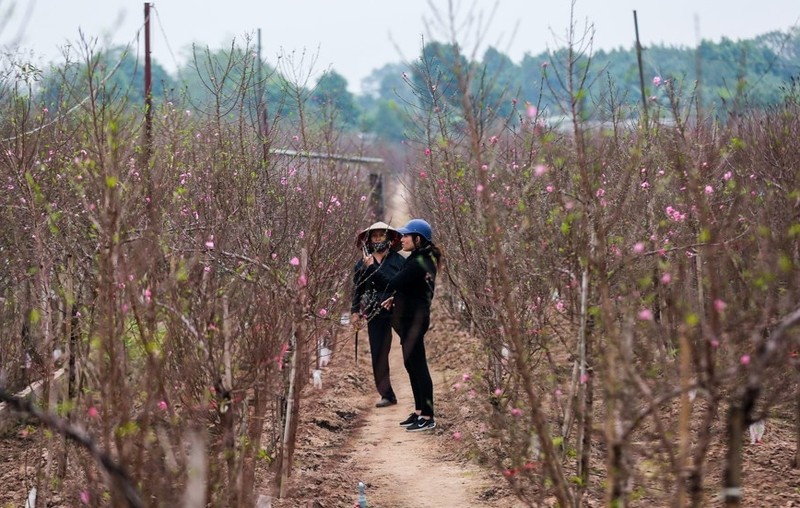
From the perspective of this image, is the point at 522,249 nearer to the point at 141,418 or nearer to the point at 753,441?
the point at 753,441

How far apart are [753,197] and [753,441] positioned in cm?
258

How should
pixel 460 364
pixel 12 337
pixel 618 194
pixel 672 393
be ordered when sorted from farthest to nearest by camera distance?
pixel 460 364 → pixel 12 337 → pixel 618 194 → pixel 672 393

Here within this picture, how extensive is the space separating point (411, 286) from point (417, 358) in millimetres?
620

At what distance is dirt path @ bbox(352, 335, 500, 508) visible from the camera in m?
7.60

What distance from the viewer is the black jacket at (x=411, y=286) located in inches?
368

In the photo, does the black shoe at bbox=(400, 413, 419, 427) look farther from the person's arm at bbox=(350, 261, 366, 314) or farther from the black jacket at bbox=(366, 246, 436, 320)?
the person's arm at bbox=(350, 261, 366, 314)

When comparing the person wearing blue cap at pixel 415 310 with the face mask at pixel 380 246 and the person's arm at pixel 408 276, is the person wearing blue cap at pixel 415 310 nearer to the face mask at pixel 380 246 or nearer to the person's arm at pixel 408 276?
the person's arm at pixel 408 276

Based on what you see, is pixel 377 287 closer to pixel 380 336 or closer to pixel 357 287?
pixel 357 287

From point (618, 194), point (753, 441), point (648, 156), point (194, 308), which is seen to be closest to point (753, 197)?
point (648, 156)

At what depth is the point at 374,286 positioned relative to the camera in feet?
32.8

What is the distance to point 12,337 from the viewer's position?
9266 millimetres

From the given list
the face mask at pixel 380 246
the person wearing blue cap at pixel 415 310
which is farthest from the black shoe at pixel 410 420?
the face mask at pixel 380 246

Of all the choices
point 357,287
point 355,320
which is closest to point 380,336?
point 355,320

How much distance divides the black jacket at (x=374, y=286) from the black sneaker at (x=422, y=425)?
104cm
